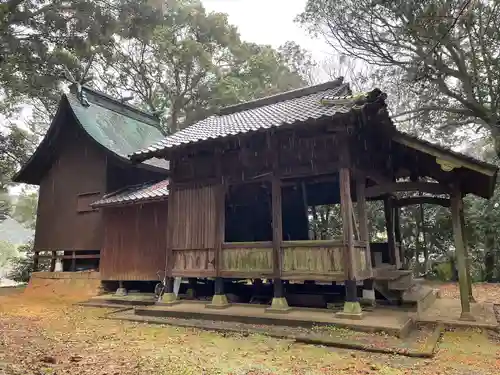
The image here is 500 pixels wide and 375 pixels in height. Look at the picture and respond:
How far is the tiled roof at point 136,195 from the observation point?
36.6 feet

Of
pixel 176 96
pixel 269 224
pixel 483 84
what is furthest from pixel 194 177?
pixel 176 96

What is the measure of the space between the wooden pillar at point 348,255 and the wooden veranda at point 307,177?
0.02 m

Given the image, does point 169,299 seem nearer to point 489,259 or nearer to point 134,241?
point 134,241

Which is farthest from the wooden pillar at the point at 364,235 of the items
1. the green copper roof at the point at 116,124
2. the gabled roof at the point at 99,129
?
the green copper roof at the point at 116,124

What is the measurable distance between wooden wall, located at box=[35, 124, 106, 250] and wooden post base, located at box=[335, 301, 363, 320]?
9432 mm

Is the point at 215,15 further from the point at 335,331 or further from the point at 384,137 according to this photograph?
the point at 335,331

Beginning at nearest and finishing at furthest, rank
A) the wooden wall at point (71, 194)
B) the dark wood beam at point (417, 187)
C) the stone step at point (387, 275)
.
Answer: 1. the dark wood beam at point (417, 187)
2. the stone step at point (387, 275)
3. the wooden wall at point (71, 194)

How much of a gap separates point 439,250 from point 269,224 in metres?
11.3

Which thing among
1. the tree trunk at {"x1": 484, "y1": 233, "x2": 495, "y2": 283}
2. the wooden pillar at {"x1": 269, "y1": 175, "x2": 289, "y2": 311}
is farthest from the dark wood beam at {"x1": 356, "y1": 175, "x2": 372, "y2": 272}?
the tree trunk at {"x1": 484, "y1": 233, "x2": 495, "y2": 283}

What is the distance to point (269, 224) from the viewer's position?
480 inches

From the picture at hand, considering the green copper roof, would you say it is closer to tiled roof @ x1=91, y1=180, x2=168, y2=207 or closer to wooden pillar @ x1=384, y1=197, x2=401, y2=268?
tiled roof @ x1=91, y1=180, x2=168, y2=207

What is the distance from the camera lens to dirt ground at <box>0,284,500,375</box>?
15.2ft

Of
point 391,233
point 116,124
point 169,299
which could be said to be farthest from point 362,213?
point 116,124

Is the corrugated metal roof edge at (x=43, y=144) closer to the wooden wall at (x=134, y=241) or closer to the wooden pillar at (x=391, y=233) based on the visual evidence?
the wooden wall at (x=134, y=241)
